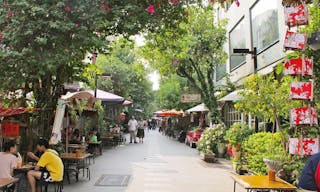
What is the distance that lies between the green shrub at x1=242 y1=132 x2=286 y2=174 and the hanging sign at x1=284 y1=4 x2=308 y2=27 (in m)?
3.18

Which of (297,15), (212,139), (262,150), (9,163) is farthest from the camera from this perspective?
(212,139)

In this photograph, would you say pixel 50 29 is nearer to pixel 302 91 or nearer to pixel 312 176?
pixel 302 91

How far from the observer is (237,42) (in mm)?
21484

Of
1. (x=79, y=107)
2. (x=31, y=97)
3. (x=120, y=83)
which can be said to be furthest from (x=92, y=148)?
(x=120, y=83)

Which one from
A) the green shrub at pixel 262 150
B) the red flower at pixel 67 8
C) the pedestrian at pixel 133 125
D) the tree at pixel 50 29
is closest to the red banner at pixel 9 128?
the tree at pixel 50 29

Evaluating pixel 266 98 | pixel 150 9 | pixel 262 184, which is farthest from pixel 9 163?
pixel 266 98

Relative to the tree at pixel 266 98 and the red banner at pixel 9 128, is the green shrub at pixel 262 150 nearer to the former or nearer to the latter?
the tree at pixel 266 98

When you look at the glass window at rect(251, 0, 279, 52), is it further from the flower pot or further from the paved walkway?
the paved walkway

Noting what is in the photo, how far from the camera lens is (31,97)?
1148cm

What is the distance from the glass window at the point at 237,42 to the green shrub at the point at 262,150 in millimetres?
8460

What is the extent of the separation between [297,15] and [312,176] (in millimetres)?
3551

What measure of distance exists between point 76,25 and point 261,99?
15.5 ft

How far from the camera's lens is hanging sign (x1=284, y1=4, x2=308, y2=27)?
254 inches

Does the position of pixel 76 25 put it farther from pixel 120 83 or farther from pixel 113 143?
pixel 120 83
